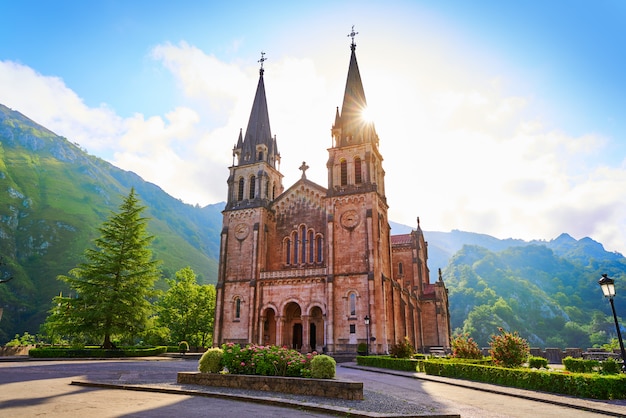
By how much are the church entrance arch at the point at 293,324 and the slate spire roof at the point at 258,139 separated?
57.0 feet

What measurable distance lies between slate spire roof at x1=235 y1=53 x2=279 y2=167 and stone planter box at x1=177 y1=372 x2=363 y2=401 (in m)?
34.5

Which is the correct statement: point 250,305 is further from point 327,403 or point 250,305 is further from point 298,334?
point 327,403

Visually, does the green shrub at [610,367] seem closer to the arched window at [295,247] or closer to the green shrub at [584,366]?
the green shrub at [584,366]

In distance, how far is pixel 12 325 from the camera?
10181cm

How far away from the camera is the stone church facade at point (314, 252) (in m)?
38.2

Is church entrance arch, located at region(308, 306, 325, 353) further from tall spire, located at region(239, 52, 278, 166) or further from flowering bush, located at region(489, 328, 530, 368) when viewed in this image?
flowering bush, located at region(489, 328, 530, 368)

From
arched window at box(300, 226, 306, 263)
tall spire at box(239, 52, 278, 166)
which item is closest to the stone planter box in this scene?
arched window at box(300, 226, 306, 263)

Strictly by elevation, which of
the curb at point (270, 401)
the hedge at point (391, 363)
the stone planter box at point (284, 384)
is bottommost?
the hedge at point (391, 363)

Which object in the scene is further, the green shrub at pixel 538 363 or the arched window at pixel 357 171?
the arched window at pixel 357 171

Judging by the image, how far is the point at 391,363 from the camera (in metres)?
26.3

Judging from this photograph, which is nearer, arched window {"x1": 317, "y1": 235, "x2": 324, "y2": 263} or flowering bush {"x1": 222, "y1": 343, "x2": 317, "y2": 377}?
flowering bush {"x1": 222, "y1": 343, "x2": 317, "y2": 377}

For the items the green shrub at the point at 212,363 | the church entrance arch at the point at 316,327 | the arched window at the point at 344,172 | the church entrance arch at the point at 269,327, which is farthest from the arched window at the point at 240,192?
the green shrub at the point at 212,363

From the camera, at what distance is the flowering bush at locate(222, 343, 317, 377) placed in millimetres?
14898

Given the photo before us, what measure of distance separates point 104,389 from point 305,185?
33258mm
